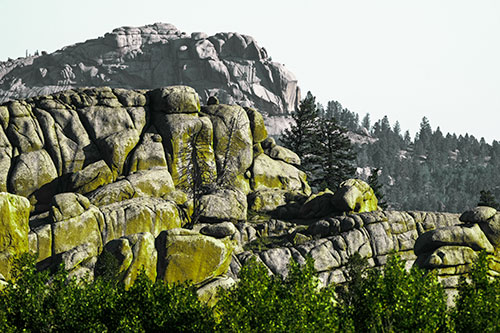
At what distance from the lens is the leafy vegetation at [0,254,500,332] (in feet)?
107

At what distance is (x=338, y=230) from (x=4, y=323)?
3797cm

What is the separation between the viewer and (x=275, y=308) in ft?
111

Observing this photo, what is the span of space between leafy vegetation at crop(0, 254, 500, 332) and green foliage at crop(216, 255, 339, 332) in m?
0.05

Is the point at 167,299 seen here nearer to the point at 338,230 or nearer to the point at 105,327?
the point at 105,327

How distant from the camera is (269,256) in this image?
58531 millimetres

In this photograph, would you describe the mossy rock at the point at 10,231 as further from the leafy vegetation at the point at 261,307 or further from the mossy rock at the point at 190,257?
the mossy rock at the point at 190,257

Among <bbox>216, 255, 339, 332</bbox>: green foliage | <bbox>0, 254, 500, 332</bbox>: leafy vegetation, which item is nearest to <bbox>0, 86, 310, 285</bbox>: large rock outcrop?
<bbox>0, 254, 500, 332</bbox>: leafy vegetation

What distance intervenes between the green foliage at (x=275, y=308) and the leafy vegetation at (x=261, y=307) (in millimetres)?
47

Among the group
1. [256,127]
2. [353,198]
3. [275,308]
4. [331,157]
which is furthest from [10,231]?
[331,157]

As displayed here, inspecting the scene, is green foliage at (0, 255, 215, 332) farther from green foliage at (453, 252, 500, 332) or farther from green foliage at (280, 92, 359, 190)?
green foliage at (280, 92, 359, 190)

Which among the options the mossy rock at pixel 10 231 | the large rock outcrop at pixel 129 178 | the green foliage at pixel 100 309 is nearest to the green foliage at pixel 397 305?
the green foliage at pixel 100 309

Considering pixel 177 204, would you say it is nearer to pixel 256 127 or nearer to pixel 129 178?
pixel 129 178

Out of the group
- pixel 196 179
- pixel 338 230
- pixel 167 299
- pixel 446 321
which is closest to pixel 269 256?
pixel 338 230

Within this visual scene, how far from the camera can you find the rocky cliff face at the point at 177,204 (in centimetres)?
5347
